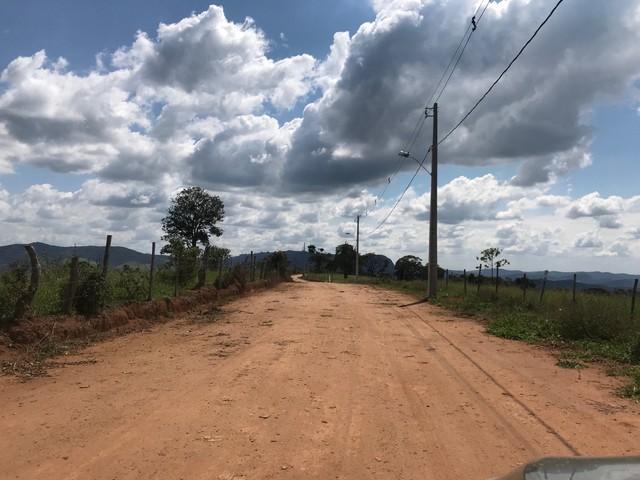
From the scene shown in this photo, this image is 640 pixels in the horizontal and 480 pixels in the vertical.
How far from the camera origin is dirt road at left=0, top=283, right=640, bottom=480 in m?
4.88

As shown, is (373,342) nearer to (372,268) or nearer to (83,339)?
(83,339)

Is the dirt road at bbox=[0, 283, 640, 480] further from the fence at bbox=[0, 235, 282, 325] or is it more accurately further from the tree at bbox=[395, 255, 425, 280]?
the tree at bbox=[395, 255, 425, 280]

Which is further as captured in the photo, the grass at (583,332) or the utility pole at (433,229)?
the utility pole at (433,229)

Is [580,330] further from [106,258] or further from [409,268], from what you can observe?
[409,268]

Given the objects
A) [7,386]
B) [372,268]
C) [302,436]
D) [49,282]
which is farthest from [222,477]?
[372,268]

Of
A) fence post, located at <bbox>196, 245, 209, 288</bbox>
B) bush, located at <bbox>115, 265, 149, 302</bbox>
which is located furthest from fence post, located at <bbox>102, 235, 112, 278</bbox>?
fence post, located at <bbox>196, 245, 209, 288</bbox>

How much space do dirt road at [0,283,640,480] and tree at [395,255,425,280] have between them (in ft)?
210

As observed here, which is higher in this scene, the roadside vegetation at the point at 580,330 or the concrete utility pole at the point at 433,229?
the concrete utility pole at the point at 433,229

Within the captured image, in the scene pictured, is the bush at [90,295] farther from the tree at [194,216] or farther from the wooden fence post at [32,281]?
the tree at [194,216]

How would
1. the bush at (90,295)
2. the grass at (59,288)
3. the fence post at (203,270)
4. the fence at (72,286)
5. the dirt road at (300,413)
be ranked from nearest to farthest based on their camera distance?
the dirt road at (300,413) < the grass at (59,288) < the fence at (72,286) < the bush at (90,295) < the fence post at (203,270)

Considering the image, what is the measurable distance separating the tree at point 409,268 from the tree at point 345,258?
21263 millimetres

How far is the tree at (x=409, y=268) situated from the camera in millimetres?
74625

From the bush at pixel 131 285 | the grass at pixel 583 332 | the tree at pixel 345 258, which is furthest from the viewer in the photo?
the tree at pixel 345 258

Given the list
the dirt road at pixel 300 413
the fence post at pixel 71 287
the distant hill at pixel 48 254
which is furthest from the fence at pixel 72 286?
the dirt road at pixel 300 413
